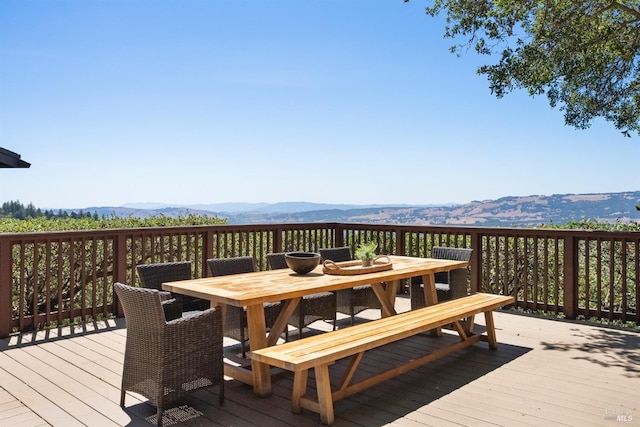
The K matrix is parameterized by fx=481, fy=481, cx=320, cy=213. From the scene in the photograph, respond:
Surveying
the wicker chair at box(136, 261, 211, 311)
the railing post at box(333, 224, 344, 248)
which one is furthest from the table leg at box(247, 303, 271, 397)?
the railing post at box(333, 224, 344, 248)

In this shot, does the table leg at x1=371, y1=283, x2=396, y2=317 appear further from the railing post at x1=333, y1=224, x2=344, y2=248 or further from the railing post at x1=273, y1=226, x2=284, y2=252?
the railing post at x1=333, y1=224, x2=344, y2=248

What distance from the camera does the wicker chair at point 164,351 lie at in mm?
2703

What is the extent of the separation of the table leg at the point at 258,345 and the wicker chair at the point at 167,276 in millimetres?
954

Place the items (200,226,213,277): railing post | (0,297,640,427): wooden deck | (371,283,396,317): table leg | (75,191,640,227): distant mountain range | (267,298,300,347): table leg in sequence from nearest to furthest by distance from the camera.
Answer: (0,297,640,427): wooden deck
(267,298,300,347): table leg
(371,283,396,317): table leg
(200,226,213,277): railing post
(75,191,640,227): distant mountain range

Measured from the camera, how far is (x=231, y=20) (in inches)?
444

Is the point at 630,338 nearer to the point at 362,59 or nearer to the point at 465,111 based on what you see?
the point at 362,59

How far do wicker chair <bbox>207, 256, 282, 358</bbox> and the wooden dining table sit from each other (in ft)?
0.71

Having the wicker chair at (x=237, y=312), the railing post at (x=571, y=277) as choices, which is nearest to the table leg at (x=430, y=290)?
the wicker chair at (x=237, y=312)

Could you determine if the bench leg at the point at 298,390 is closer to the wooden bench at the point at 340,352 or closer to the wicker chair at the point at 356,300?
the wooden bench at the point at 340,352

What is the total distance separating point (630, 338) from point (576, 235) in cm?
121

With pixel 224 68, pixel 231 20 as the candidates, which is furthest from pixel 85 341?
pixel 224 68

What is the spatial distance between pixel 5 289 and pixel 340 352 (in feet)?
12.3

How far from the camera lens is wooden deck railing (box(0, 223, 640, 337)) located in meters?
4.96

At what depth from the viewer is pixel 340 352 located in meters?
2.67
